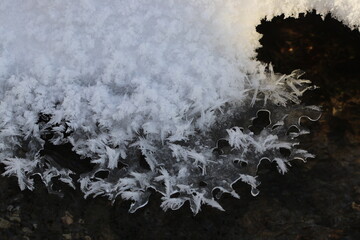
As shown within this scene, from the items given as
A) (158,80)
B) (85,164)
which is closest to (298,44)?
(158,80)

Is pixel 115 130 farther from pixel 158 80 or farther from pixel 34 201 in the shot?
pixel 34 201

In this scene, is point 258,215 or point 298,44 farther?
point 298,44

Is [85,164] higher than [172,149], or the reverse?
[172,149]
